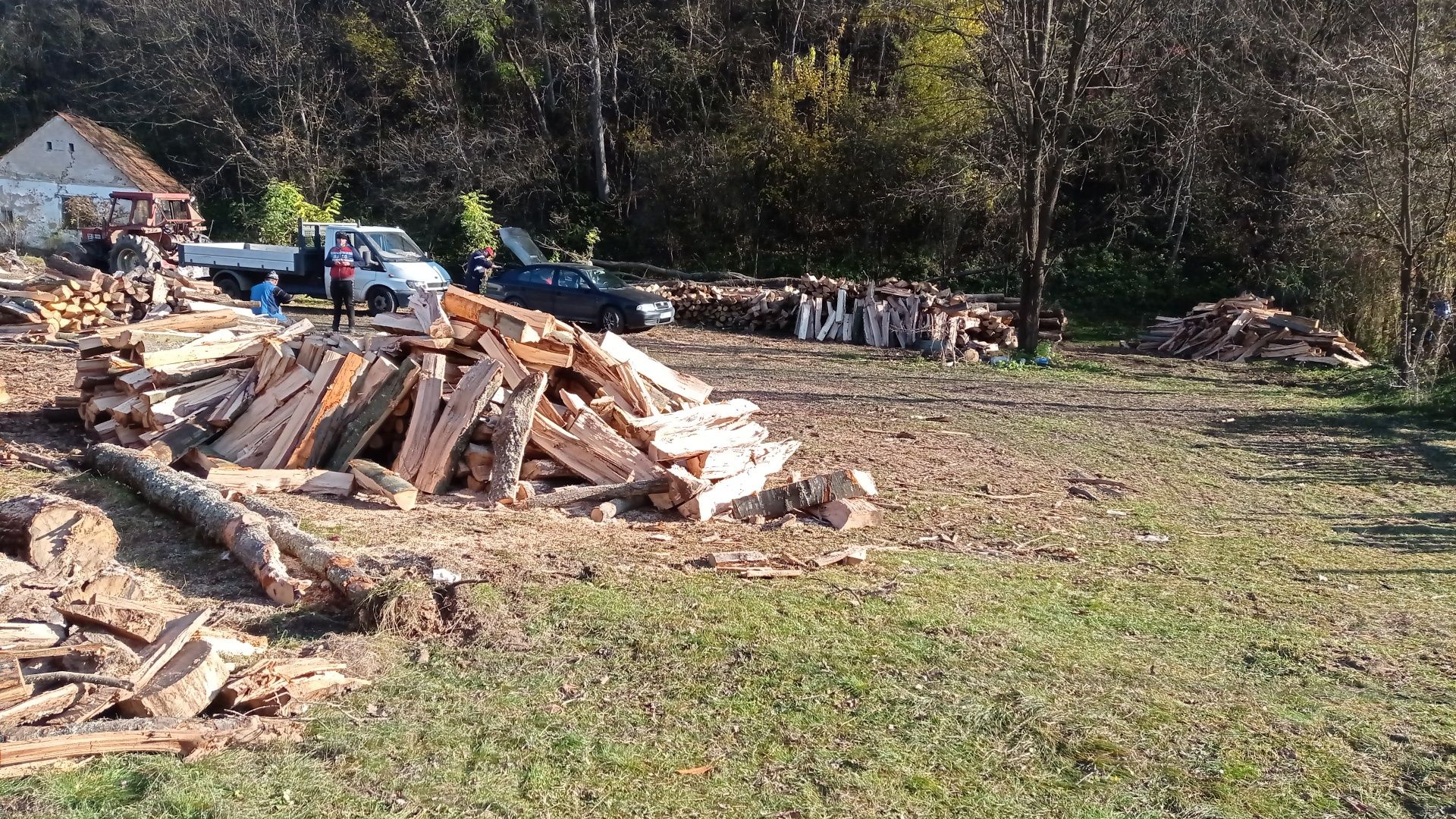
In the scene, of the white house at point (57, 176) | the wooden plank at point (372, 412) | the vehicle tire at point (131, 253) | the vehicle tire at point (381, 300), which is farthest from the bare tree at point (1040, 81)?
the white house at point (57, 176)

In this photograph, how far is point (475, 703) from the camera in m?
4.46

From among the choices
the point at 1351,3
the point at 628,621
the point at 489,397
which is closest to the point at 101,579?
the point at 628,621

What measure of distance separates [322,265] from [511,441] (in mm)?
15919

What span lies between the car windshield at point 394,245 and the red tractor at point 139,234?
15.5ft

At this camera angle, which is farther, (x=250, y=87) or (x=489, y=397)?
(x=250, y=87)

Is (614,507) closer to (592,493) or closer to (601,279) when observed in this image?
(592,493)

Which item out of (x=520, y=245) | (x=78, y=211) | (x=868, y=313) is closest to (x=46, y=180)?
(x=78, y=211)

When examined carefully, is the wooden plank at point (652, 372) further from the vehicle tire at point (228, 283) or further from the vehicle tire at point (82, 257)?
the vehicle tire at point (82, 257)

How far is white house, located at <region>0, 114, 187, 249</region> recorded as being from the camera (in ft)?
126

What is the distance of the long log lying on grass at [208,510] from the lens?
5.85 m

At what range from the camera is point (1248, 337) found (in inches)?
824

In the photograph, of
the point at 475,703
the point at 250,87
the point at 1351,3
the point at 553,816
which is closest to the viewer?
the point at 553,816

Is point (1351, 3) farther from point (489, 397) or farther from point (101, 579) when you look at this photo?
point (101, 579)

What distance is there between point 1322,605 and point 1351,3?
27.0 m
